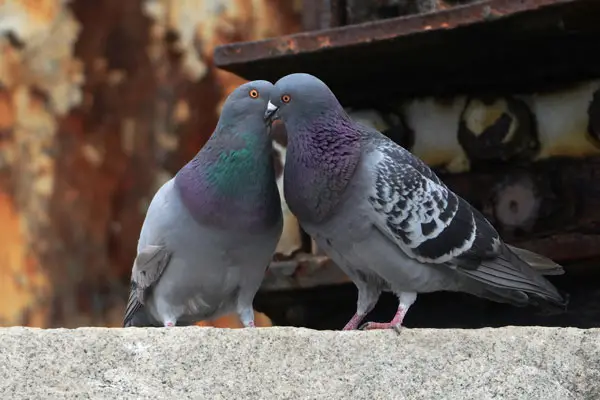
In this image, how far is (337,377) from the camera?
3.22 m

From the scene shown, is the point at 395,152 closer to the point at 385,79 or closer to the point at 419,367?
the point at 385,79

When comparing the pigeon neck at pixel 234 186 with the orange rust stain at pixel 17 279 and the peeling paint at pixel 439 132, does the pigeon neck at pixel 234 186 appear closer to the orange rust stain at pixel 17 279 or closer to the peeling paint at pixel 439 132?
the peeling paint at pixel 439 132

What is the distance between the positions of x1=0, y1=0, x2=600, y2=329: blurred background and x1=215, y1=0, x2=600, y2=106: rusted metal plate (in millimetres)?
40

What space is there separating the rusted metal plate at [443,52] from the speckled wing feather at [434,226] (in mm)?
496

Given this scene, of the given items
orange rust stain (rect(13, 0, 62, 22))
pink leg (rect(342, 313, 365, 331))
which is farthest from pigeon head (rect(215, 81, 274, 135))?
orange rust stain (rect(13, 0, 62, 22))

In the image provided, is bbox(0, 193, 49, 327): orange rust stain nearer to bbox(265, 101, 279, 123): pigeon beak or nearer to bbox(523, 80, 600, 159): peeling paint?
bbox(265, 101, 279, 123): pigeon beak

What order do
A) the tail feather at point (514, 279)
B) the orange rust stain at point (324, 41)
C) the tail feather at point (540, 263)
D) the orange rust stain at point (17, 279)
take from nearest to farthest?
the tail feather at point (514, 279)
the tail feather at point (540, 263)
the orange rust stain at point (324, 41)
the orange rust stain at point (17, 279)

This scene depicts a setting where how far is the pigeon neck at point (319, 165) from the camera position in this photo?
4.41 m

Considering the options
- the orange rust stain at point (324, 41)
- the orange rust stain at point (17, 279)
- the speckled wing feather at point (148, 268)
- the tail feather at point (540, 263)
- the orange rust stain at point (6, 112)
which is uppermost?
the orange rust stain at point (324, 41)

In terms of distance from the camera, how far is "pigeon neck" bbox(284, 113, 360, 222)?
441cm

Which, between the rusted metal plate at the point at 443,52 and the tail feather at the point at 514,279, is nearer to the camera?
the rusted metal plate at the point at 443,52

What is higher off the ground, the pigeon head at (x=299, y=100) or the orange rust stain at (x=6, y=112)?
the pigeon head at (x=299, y=100)

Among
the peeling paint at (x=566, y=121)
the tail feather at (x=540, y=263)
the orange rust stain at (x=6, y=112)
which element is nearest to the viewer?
the tail feather at (x=540, y=263)

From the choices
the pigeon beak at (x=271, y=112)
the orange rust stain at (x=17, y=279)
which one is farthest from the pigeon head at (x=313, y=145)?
the orange rust stain at (x=17, y=279)
